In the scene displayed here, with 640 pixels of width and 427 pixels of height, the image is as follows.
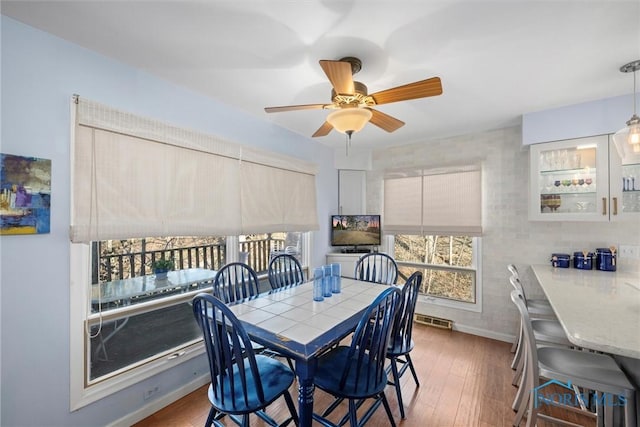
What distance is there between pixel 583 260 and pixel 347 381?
2.75 meters

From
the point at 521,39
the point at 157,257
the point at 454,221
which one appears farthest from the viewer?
the point at 454,221

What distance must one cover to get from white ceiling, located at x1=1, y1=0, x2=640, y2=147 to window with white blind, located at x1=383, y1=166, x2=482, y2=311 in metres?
1.31

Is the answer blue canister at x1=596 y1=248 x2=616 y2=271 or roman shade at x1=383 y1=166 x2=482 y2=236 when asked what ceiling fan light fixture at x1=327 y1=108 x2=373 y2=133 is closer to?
roman shade at x1=383 y1=166 x2=482 y2=236

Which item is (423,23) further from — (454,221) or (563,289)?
(454,221)

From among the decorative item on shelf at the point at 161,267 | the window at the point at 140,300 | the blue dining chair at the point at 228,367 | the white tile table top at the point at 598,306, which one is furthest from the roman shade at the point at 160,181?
the white tile table top at the point at 598,306

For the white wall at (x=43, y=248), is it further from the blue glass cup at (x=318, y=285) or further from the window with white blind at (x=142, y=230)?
the blue glass cup at (x=318, y=285)

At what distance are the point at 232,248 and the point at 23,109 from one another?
5.72 ft

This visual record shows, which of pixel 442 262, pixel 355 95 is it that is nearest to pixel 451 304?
pixel 442 262

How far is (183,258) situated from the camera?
2488 millimetres

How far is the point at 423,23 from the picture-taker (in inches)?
60.1

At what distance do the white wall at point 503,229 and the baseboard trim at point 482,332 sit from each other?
0.04ft

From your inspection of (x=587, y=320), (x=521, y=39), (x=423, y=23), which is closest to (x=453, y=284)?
(x=587, y=320)

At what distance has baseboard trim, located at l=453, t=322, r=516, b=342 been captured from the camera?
321cm

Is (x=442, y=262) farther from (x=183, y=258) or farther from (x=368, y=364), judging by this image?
(x=183, y=258)
